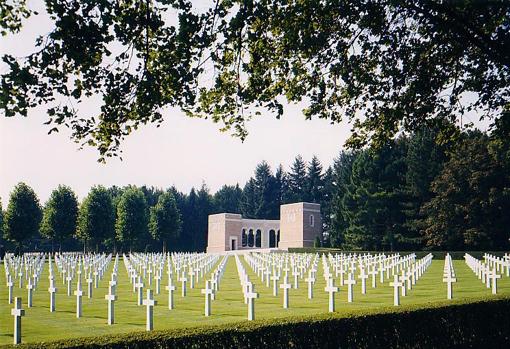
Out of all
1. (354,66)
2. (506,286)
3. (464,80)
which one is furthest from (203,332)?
(506,286)

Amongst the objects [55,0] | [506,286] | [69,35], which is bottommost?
[506,286]

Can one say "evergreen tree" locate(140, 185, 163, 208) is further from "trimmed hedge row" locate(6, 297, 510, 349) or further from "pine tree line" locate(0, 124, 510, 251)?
"trimmed hedge row" locate(6, 297, 510, 349)

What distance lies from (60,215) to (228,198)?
4694cm

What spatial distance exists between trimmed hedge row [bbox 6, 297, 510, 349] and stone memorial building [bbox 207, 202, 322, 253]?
58.3 m

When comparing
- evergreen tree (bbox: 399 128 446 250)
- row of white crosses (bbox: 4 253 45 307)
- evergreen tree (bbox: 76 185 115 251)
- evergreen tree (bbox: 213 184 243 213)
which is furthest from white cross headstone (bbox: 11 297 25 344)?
evergreen tree (bbox: 213 184 243 213)

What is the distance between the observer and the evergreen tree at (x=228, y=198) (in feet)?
323

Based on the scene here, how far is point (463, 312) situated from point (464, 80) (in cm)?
539

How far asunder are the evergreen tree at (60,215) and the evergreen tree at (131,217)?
6847mm

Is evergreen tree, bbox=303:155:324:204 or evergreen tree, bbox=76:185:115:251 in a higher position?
evergreen tree, bbox=303:155:324:204

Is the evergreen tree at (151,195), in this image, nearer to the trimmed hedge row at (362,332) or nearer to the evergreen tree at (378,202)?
the evergreen tree at (378,202)

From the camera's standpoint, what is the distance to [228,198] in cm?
10156

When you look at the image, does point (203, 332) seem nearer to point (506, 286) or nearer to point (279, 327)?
point (279, 327)

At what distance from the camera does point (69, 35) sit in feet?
27.0

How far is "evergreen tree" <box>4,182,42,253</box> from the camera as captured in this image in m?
51.4
